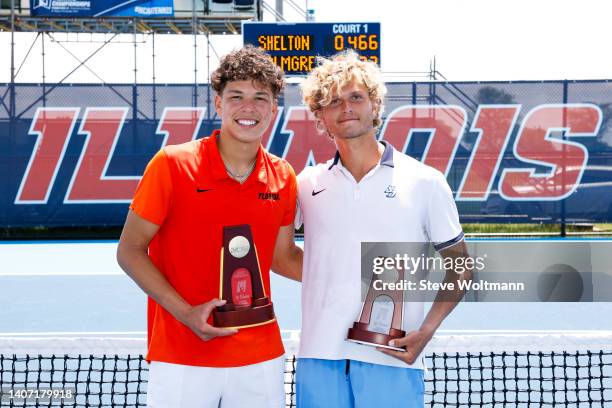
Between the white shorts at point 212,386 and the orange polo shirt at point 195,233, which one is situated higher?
the orange polo shirt at point 195,233

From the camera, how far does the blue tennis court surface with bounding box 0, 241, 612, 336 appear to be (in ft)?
20.1

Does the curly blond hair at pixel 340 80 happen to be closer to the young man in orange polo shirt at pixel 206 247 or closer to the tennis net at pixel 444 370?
the young man in orange polo shirt at pixel 206 247

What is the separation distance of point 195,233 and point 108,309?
5055 millimetres

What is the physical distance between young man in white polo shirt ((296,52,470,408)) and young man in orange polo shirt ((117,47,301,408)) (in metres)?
0.14

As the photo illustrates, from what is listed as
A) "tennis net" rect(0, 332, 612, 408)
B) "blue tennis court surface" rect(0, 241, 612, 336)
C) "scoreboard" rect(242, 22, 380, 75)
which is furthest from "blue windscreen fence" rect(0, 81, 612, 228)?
"tennis net" rect(0, 332, 612, 408)

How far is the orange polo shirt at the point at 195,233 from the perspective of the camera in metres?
2.19

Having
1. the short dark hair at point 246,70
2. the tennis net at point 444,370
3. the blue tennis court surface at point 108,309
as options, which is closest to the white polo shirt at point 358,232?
the short dark hair at point 246,70

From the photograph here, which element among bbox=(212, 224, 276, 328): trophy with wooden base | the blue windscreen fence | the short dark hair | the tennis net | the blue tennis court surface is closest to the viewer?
bbox=(212, 224, 276, 328): trophy with wooden base

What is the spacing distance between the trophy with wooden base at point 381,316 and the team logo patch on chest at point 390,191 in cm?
24

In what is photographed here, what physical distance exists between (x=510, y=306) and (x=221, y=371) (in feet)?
17.8

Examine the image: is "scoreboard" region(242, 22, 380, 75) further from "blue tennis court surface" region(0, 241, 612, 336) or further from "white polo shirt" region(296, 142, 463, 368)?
"white polo shirt" region(296, 142, 463, 368)

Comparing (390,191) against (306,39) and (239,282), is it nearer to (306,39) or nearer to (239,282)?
(239,282)

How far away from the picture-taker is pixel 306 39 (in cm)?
1173

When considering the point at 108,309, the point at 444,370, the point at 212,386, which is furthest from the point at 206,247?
the point at 108,309
